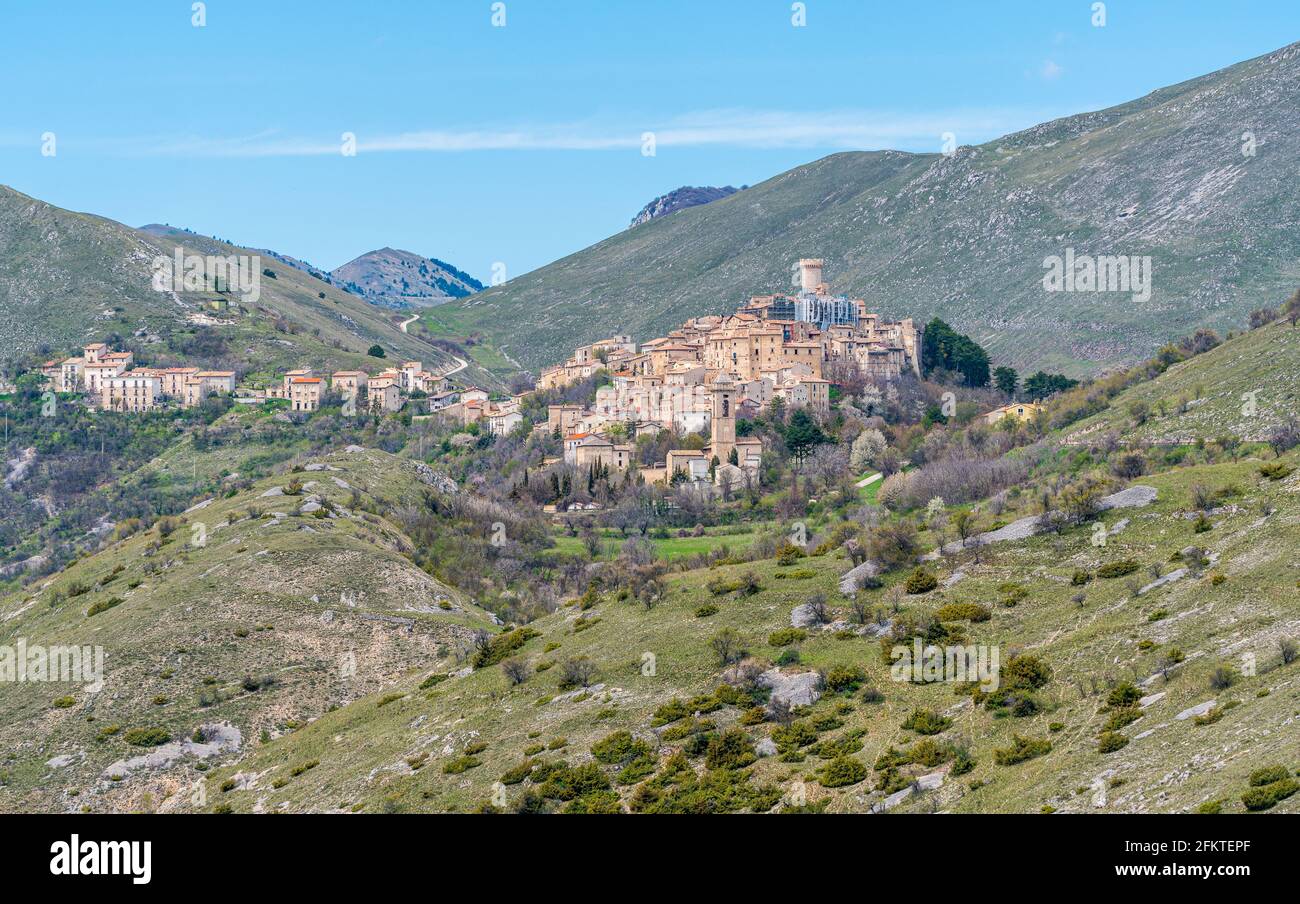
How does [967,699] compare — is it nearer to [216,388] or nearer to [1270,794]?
[1270,794]

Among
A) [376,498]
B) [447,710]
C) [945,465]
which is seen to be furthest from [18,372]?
[447,710]

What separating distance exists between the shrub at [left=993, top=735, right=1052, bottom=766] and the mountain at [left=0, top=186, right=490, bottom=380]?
128 meters

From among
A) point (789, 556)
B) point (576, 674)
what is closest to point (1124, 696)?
point (576, 674)

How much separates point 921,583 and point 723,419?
57.1 metres

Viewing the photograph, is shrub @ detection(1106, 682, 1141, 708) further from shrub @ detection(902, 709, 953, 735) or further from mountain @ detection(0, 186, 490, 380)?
mountain @ detection(0, 186, 490, 380)

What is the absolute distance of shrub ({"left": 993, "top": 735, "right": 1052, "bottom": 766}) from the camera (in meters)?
28.8

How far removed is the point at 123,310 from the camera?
163875mm

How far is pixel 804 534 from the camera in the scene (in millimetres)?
70500

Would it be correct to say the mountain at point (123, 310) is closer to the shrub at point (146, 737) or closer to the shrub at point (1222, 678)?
the shrub at point (146, 737)

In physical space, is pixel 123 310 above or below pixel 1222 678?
above

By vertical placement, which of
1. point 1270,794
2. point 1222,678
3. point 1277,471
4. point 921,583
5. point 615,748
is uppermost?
point 1277,471

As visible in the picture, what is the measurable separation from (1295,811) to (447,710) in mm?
27079
